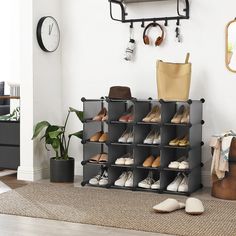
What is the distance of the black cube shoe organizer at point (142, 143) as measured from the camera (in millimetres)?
4199

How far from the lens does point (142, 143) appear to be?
433cm

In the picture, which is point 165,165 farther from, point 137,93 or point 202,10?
point 202,10

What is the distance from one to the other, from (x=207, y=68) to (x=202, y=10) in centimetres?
52

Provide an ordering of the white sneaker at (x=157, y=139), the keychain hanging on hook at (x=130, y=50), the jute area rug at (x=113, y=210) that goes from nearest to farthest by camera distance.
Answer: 1. the jute area rug at (x=113, y=210)
2. the white sneaker at (x=157, y=139)
3. the keychain hanging on hook at (x=130, y=50)

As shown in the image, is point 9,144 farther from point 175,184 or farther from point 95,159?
point 175,184

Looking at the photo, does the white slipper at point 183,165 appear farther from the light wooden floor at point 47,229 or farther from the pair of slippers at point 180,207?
the light wooden floor at point 47,229

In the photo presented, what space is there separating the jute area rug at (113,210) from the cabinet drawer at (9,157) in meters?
0.55

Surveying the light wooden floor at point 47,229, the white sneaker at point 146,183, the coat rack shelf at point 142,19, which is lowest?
the light wooden floor at point 47,229

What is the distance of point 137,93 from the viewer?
15.6ft

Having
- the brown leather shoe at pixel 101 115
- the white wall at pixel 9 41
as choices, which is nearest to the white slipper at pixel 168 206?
the brown leather shoe at pixel 101 115

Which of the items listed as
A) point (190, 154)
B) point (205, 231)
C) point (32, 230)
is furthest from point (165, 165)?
point (32, 230)

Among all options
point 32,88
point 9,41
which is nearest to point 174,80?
point 32,88

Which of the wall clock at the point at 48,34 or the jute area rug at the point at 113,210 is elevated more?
the wall clock at the point at 48,34

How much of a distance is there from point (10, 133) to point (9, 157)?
0.24 metres
